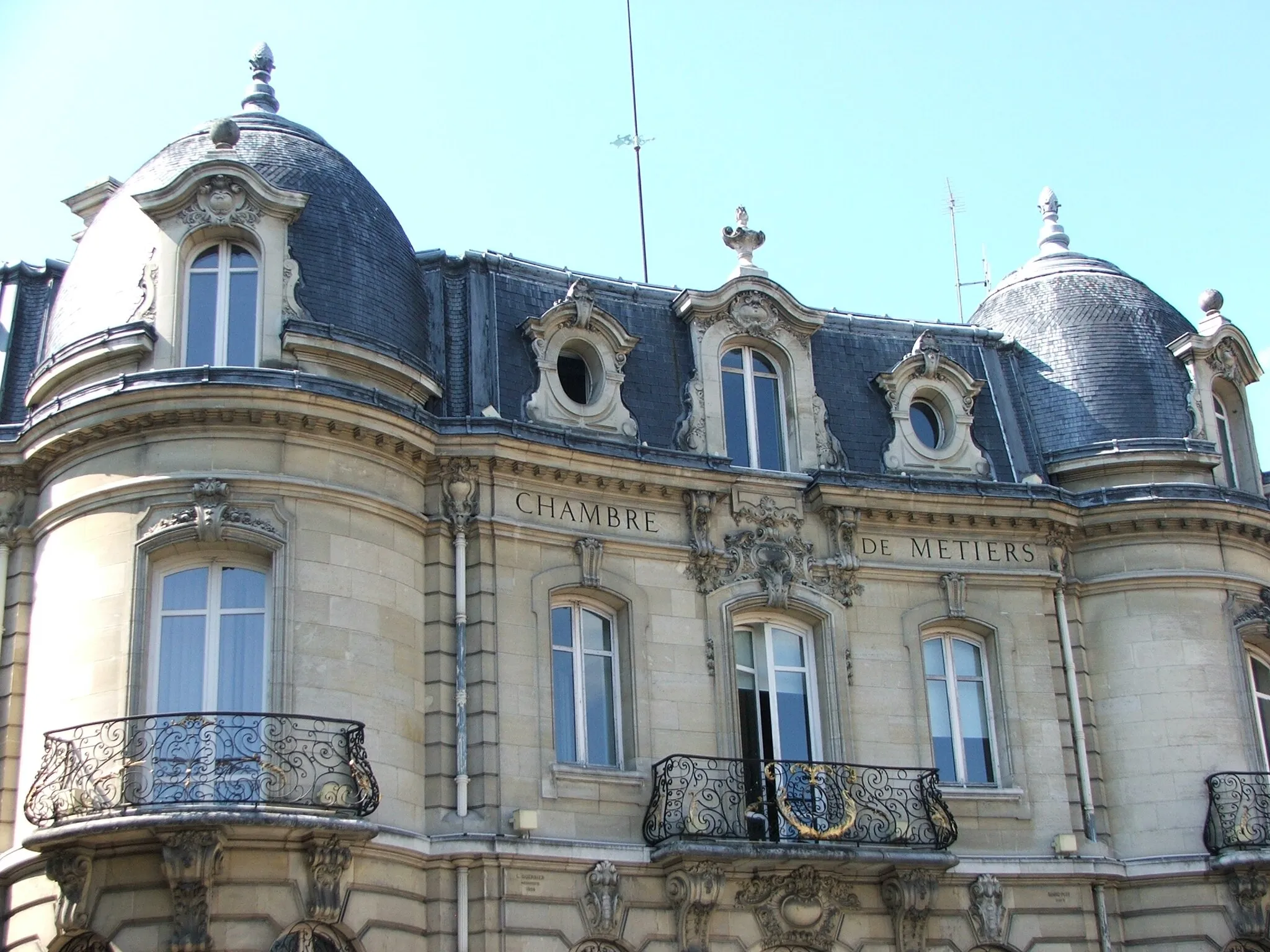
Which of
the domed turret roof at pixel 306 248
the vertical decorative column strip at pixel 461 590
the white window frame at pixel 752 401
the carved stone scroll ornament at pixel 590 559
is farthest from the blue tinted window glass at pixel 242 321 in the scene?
the white window frame at pixel 752 401

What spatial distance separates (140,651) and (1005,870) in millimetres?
10574

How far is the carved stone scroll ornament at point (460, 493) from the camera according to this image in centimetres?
2141

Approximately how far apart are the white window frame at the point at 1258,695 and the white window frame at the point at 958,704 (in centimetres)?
360

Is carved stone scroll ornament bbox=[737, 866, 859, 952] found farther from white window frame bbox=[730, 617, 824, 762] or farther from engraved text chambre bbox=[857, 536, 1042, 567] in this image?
engraved text chambre bbox=[857, 536, 1042, 567]

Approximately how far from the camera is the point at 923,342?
25219 mm

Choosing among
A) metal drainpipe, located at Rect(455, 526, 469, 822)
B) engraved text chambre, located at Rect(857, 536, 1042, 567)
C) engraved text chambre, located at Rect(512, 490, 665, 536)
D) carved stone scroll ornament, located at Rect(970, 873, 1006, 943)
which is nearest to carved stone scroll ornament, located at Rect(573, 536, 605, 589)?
engraved text chambre, located at Rect(512, 490, 665, 536)

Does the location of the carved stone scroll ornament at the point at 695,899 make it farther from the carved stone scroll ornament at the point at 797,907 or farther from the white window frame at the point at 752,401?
the white window frame at the point at 752,401

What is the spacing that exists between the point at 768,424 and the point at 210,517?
7.89m

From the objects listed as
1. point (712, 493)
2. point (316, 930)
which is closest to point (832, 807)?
point (712, 493)

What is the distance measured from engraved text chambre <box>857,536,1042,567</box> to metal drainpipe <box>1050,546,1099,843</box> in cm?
46

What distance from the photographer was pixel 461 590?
21.1 meters

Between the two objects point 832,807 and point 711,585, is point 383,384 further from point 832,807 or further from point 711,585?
point 832,807

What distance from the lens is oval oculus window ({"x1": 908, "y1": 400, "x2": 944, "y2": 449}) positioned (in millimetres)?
25297

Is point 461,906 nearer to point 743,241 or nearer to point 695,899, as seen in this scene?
point 695,899
